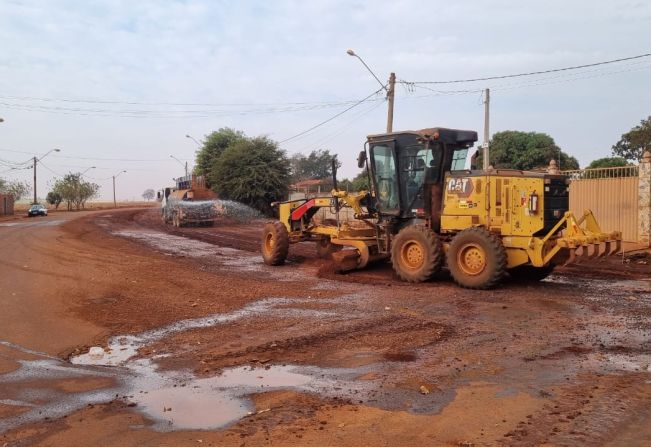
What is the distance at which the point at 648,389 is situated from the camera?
528 cm

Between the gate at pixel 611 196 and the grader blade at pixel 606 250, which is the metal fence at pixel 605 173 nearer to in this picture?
the gate at pixel 611 196

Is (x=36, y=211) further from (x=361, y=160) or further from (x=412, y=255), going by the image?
(x=412, y=255)

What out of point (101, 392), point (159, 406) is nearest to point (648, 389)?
point (159, 406)

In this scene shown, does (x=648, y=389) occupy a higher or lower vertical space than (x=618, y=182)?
lower

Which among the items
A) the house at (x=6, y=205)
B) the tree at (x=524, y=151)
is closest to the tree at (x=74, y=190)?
the house at (x=6, y=205)

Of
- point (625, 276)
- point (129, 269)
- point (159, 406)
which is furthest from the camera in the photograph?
point (129, 269)

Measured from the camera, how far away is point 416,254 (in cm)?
1212

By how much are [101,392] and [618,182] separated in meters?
18.1

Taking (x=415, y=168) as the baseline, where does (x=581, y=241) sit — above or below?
below

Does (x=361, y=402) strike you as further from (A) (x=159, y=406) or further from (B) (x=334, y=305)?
(B) (x=334, y=305)

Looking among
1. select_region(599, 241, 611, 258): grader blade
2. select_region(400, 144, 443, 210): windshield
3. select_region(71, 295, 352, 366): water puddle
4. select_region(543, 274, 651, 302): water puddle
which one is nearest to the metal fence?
select_region(543, 274, 651, 302): water puddle

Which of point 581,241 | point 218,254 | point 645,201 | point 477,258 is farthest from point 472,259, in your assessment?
point 645,201

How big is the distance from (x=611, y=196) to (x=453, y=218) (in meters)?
10.2

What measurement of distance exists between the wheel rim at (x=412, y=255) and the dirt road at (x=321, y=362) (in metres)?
0.51
